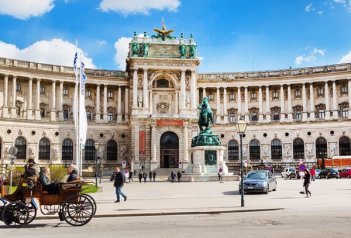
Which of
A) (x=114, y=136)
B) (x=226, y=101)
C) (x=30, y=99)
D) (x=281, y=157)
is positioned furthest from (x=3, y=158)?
(x=281, y=157)

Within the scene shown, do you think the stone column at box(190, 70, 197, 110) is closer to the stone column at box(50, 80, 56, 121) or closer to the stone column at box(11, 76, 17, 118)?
the stone column at box(50, 80, 56, 121)

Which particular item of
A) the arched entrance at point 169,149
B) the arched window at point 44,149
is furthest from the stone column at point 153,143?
the arched window at point 44,149

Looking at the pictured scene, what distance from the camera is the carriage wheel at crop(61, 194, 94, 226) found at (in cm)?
1655

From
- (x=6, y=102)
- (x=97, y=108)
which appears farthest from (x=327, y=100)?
(x=6, y=102)

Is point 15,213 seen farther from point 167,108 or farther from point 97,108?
point 97,108

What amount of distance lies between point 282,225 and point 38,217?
10.4 metres

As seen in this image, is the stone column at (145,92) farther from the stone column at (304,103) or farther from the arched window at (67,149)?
the stone column at (304,103)

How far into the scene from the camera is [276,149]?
273 feet

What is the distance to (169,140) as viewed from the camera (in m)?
78.9

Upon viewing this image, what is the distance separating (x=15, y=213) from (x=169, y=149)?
6253 centimetres

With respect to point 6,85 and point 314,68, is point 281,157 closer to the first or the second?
point 314,68

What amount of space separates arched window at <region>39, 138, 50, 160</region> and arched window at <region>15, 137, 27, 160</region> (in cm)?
265

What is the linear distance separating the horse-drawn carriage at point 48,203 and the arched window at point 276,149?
6926 centimetres

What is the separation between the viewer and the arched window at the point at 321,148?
263 feet
